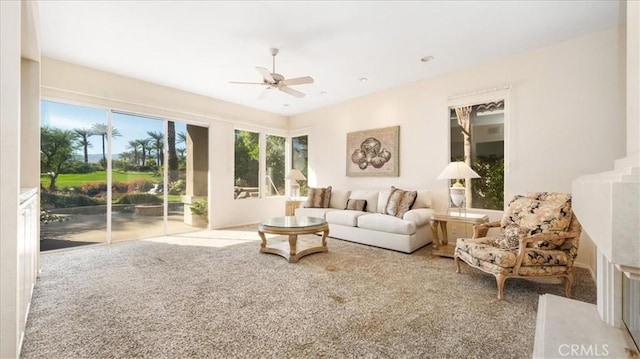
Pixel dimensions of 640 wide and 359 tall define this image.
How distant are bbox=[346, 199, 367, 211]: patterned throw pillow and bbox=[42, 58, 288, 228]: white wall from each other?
8.19ft

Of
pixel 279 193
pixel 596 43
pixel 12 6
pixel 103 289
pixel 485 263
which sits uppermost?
pixel 596 43

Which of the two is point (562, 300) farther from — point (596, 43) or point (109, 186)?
point (109, 186)

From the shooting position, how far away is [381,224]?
160 inches

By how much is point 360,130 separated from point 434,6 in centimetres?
302

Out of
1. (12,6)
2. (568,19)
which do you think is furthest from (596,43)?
(12,6)

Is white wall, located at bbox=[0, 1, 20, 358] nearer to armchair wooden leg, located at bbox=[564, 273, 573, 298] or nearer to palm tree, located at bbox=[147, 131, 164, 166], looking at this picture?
palm tree, located at bbox=[147, 131, 164, 166]

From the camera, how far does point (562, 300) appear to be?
1452mm

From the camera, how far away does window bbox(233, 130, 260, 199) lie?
20.1 feet

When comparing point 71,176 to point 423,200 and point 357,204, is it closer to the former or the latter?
point 357,204

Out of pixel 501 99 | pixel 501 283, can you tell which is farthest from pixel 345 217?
pixel 501 99

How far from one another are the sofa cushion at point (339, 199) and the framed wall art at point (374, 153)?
1.61ft

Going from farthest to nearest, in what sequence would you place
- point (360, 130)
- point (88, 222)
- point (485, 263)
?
point (360, 130), point (88, 222), point (485, 263)

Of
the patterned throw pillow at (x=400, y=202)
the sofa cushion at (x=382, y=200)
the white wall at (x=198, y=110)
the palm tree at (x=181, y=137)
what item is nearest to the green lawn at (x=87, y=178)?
the palm tree at (x=181, y=137)

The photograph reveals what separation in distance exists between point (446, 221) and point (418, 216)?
40cm
